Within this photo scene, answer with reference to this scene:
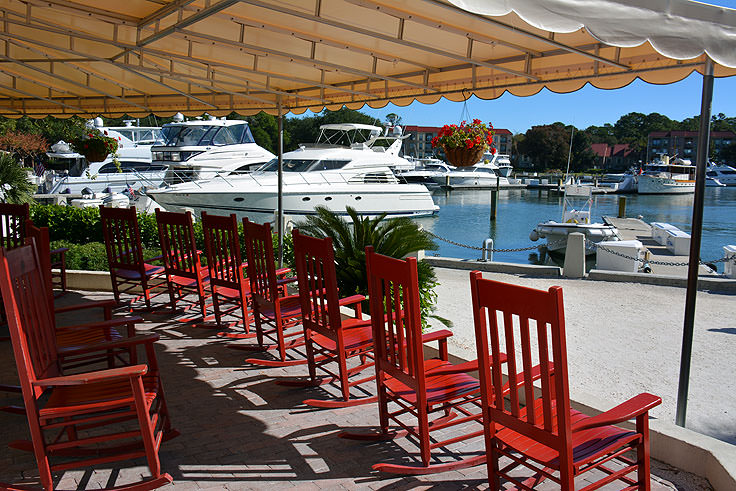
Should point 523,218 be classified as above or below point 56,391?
below

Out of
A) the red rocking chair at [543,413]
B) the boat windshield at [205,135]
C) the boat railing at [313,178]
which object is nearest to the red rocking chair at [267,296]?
Result: the red rocking chair at [543,413]

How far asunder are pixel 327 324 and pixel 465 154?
3066mm

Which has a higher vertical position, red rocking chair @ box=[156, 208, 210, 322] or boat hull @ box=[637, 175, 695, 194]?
red rocking chair @ box=[156, 208, 210, 322]

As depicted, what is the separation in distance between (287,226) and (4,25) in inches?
309

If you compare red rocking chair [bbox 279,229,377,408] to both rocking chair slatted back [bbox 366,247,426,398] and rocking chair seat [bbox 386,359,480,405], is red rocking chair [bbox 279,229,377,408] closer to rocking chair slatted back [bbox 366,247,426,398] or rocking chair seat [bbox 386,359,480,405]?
rocking chair slatted back [bbox 366,247,426,398]

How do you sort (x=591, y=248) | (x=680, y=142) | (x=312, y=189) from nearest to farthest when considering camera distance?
(x=591, y=248)
(x=312, y=189)
(x=680, y=142)

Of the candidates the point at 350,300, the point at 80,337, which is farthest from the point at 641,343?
the point at 80,337

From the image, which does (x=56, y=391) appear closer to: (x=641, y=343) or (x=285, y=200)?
(x=641, y=343)

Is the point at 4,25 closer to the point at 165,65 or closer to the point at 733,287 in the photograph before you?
the point at 165,65

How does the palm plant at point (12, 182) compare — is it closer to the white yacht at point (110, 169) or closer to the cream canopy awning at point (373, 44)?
the cream canopy awning at point (373, 44)

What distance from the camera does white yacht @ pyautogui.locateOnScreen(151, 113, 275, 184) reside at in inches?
991

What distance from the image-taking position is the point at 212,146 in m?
25.7

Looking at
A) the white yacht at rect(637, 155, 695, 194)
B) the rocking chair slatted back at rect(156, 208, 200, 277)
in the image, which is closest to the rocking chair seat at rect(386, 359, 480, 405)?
the rocking chair slatted back at rect(156, 208, 200, 277)

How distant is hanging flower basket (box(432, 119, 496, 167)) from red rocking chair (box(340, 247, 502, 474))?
3169 millimetres
